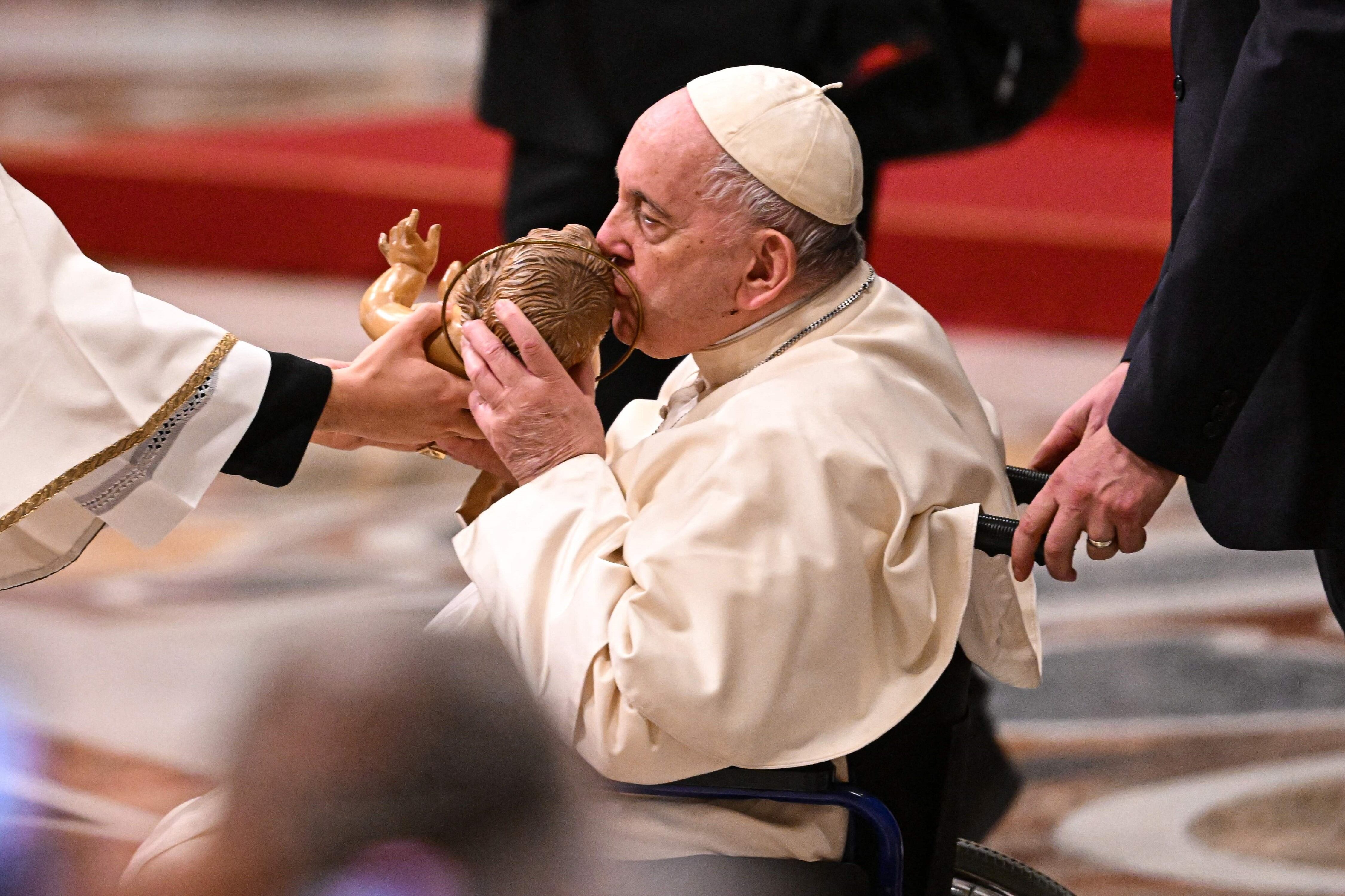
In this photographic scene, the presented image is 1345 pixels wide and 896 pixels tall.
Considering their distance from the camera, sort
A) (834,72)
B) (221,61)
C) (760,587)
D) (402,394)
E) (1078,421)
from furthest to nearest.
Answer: (221,61), (834,72), (1078,421), (402,394), (760,587)

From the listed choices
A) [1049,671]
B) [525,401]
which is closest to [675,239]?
[525,401]

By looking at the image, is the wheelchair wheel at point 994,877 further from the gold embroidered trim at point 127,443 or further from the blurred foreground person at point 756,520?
the gold embroidered trim at point 127,443

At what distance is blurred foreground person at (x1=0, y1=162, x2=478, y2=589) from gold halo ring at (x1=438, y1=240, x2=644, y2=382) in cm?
5

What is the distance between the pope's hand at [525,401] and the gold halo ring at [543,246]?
0.18ft

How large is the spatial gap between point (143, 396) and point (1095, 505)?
1.15 meters

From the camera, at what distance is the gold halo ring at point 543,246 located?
1879mm

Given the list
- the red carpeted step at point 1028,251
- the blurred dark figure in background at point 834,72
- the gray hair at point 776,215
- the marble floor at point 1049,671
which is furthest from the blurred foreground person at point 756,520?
the red carpeted step at point 1028,251

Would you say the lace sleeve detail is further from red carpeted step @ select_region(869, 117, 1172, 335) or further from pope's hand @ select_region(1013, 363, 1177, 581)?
red carpeted step @ select_region(869, 117, 1172, 335)

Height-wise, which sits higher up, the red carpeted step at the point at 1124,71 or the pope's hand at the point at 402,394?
the pope's hand at the point at 402,394

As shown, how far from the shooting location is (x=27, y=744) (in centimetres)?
292

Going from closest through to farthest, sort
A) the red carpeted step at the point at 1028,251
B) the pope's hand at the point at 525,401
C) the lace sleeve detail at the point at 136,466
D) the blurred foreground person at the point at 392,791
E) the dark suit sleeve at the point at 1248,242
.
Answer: the blurred foreground person at the point at 392,791, the dark suit sleeve at the point at 1248,242, the pope's hand at the point at 525,401, the lace sleeve detail at the point at 136,466, the red carpeted step at the point at 1028,251

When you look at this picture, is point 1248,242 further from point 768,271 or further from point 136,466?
point 136,466

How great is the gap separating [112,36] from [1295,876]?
551 inches

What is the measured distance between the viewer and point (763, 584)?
169cm
